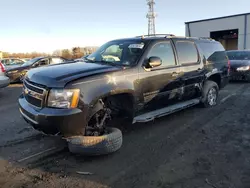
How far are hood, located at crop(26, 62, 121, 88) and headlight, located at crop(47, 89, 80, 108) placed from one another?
0.09 metres

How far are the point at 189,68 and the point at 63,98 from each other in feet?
10.7

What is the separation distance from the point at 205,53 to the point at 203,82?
0.77 meters

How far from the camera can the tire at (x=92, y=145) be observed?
338 cm

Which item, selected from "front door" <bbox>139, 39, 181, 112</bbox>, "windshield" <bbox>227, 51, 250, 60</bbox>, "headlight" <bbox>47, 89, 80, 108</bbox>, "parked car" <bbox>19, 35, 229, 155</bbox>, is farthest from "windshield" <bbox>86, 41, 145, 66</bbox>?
"windshield" <bbox>227, 51, 250, 60</bbox>

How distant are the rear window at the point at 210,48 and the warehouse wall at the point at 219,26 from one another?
2552cm

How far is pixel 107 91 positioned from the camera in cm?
365

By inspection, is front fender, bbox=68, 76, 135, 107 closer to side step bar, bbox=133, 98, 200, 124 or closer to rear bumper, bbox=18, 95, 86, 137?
rear bumper, bbox=18, 95, 86, 137

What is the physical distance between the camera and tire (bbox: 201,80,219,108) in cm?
616

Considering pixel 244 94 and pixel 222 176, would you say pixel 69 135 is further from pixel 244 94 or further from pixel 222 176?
pixel 244 94

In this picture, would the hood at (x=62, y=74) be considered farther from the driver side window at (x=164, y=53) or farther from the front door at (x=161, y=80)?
the driver side window at (x=164, y=53)

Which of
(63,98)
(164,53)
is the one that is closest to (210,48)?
(164,53)

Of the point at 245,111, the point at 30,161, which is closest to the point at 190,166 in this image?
the point at 30,161

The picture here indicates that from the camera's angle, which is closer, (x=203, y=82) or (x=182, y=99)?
(x=182, y=99)

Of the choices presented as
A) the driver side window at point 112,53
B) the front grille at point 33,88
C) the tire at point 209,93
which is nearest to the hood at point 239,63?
the tire at point 209,93
